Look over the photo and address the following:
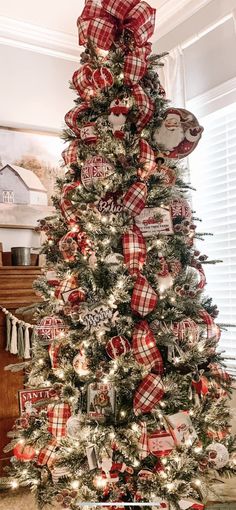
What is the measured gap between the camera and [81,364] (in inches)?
67.2

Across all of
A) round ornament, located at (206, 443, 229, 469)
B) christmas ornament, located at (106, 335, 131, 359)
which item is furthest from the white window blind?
christmas ornament, located at (106, 335, 131, 359)

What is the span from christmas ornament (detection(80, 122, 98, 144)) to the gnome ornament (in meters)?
0.08

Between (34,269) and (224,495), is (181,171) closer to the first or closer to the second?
(34,269)

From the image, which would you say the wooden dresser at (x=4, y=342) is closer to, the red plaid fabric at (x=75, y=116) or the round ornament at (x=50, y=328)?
the round ornament at (x=50, y=328)

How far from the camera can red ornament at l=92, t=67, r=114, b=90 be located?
6.06ft

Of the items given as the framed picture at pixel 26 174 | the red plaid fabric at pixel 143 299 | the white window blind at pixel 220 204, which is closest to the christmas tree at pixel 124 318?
the red plaid fabric at pixel 143 299

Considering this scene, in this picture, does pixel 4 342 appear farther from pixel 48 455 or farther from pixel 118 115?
pixel 118 115

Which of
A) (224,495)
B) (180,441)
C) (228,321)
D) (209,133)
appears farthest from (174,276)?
(209,133)

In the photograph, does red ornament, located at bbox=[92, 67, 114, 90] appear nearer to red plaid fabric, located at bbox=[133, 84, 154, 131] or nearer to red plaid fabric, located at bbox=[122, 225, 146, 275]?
red plaid fabric, located at bbox=[133, 84, 154, 131]

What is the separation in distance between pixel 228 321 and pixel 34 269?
4.09 feet

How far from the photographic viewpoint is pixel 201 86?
2.88 metres

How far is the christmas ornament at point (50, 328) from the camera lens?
72.7 inches

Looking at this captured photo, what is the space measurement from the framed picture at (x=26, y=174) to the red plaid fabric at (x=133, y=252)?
147 centimetres

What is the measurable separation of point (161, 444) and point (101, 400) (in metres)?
0.27
